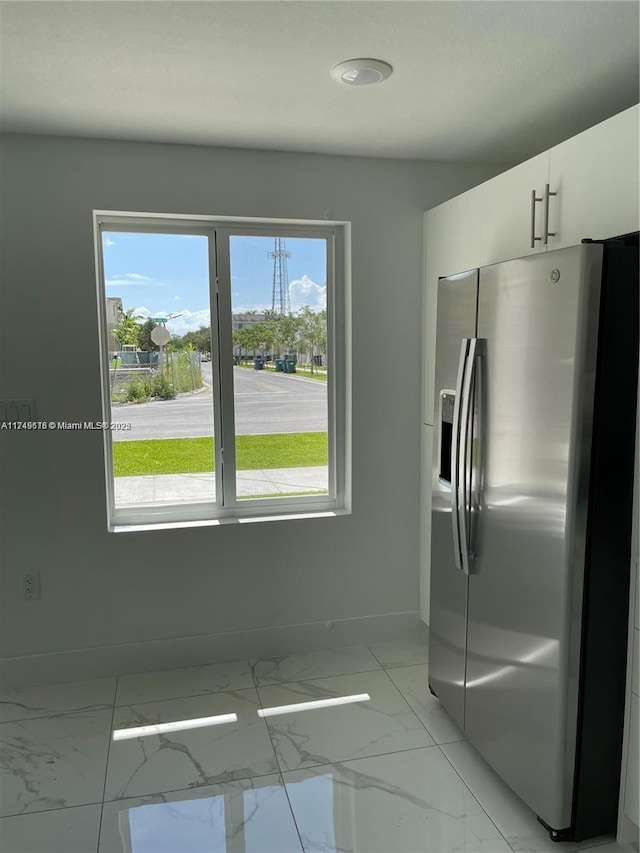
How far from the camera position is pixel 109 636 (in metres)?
2.92

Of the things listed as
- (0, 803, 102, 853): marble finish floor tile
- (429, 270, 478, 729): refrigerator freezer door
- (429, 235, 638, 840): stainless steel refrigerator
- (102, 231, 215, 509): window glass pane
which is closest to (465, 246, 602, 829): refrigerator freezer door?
(429, 235, 638, 840): stainless steel refrigerator

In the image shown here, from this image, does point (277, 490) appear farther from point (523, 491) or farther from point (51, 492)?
point (523, 491)

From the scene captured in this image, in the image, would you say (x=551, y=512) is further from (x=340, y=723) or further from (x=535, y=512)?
(x=340, y=723)

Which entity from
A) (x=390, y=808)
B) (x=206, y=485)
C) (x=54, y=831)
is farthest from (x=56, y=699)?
(x=390, y=808)

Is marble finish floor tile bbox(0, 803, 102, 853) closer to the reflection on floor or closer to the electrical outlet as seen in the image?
the reflection on floor

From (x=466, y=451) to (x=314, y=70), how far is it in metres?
1.33

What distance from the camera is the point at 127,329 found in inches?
116

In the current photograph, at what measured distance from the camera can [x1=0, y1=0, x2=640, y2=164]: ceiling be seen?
1.69 metres

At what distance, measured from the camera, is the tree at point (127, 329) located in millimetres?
2936

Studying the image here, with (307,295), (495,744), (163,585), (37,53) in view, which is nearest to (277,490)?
(163,585)

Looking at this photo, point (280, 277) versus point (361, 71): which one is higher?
point (361, 71)

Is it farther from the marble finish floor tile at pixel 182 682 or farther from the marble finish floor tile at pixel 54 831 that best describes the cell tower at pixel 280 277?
the marble finish floor tile at pixel 54 831

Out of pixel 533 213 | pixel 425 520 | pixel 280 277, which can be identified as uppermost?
pixel 533 213

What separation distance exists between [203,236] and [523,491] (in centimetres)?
192
